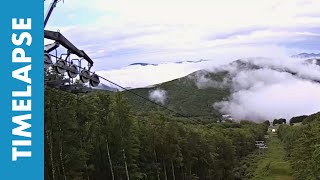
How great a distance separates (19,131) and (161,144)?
41.3 m

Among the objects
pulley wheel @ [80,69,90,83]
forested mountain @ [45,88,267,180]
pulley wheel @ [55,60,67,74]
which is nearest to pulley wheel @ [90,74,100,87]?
pulley wheel @ [80,69,90,83]

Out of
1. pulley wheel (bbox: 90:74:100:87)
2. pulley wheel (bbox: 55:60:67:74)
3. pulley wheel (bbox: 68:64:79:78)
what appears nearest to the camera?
pulley wheel (bbox: 55:60:67:74)

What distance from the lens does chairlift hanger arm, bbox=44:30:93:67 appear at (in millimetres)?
13285

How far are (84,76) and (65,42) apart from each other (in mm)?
2222

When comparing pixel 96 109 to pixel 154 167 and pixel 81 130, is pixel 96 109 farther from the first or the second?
pixel 154 167

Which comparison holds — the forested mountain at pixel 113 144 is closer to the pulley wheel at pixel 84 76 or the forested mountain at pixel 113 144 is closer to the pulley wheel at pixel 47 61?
the pulley wheel at pixel 84 76

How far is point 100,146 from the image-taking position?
1556 inches

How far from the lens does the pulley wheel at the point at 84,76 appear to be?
16.1 m

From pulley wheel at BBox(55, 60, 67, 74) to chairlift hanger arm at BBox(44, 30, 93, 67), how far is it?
18.9 inches

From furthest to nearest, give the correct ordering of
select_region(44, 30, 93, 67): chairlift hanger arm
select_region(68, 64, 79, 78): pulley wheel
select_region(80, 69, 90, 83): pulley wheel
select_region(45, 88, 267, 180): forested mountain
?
select_region(45, 88, 267, 180): forested mountain
select_region(80, 69, 90, 83): pulley wheel
select_region(68, 64, 79, 78): pulley wheel
select_region(44, 30, 93, 67): chairlift hanger arm

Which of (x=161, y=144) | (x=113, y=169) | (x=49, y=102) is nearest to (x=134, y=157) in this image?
(x=113, y=169)

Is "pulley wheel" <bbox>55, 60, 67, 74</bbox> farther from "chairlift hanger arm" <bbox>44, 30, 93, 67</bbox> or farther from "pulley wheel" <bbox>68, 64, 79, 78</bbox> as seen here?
"chairlift hanger arm" <bbox>44, 30, 93, 67</bbox>

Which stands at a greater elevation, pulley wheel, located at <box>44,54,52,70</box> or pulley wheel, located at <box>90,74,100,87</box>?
pulley wheel, located at <box>44,54,52,70</box>

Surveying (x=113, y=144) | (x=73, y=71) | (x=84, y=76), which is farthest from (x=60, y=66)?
(x=113, y=144)
